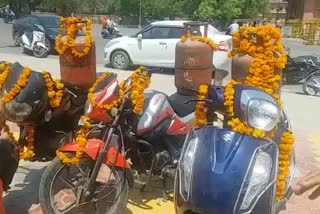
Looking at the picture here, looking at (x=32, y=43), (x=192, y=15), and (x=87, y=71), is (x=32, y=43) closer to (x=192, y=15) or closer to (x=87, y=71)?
(x=87, y=71)

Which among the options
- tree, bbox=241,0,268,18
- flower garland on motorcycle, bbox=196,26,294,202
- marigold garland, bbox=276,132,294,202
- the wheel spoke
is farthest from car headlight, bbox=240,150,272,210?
tree, bbox=241,0,268,18

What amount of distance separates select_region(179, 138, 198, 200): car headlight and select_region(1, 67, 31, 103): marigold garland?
1.32 m

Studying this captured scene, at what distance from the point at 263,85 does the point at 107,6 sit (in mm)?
39179

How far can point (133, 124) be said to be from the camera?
3.65 meters

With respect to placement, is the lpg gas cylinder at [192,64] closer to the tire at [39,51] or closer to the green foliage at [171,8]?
the tire at [39,51]

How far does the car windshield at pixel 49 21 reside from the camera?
16.6 meters

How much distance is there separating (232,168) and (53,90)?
1.69 m

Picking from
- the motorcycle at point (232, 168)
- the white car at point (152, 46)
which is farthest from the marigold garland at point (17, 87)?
the white car at point (152, 46)

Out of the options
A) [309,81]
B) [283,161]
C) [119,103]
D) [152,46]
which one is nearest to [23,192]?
[119,103]

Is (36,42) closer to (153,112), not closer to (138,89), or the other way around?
(153,112)

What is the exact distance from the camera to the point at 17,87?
10.6 ft

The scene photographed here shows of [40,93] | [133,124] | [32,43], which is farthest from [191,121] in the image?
[32,43]

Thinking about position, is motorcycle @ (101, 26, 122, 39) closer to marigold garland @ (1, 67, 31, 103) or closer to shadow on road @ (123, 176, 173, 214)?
shadow on road @ (123, 176, 173, 214)

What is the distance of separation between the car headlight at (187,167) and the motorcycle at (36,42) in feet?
42.1
